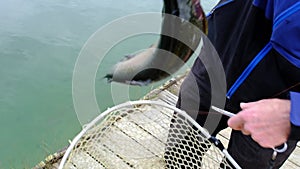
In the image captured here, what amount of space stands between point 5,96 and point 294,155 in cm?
227

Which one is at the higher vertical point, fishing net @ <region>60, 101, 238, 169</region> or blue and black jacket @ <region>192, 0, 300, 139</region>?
blue and black jacket @ <region>192, 0, 300, 139</region>

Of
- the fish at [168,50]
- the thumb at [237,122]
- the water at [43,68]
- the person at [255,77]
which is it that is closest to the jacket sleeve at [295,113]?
the person at [255,77]

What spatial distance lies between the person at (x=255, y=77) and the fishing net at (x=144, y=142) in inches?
3.4

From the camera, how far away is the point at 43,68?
3.38 meters

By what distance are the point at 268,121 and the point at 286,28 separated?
0.24m

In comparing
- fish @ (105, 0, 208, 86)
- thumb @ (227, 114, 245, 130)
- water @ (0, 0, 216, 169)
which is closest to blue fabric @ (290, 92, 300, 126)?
thumb @ (227, 114, 245, 130)

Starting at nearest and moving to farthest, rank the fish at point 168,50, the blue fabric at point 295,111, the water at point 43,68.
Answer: the fish at point 168,50 < the blue fabric at point 295,111 < the water at point 43,68

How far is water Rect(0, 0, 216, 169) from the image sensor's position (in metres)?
2.72

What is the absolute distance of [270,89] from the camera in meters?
1.13

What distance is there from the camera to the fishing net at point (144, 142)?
142cm

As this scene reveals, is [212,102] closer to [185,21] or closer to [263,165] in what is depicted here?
[263,165]

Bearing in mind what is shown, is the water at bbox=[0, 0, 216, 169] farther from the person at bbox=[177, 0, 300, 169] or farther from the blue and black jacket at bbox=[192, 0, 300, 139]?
the blue and black jacket at bbox=[192, 0, 300, 139]

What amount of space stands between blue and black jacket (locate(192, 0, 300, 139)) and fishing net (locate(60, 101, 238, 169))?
0.79ft

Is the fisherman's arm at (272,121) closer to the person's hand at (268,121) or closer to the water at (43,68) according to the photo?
the person's hand at (268,121)
